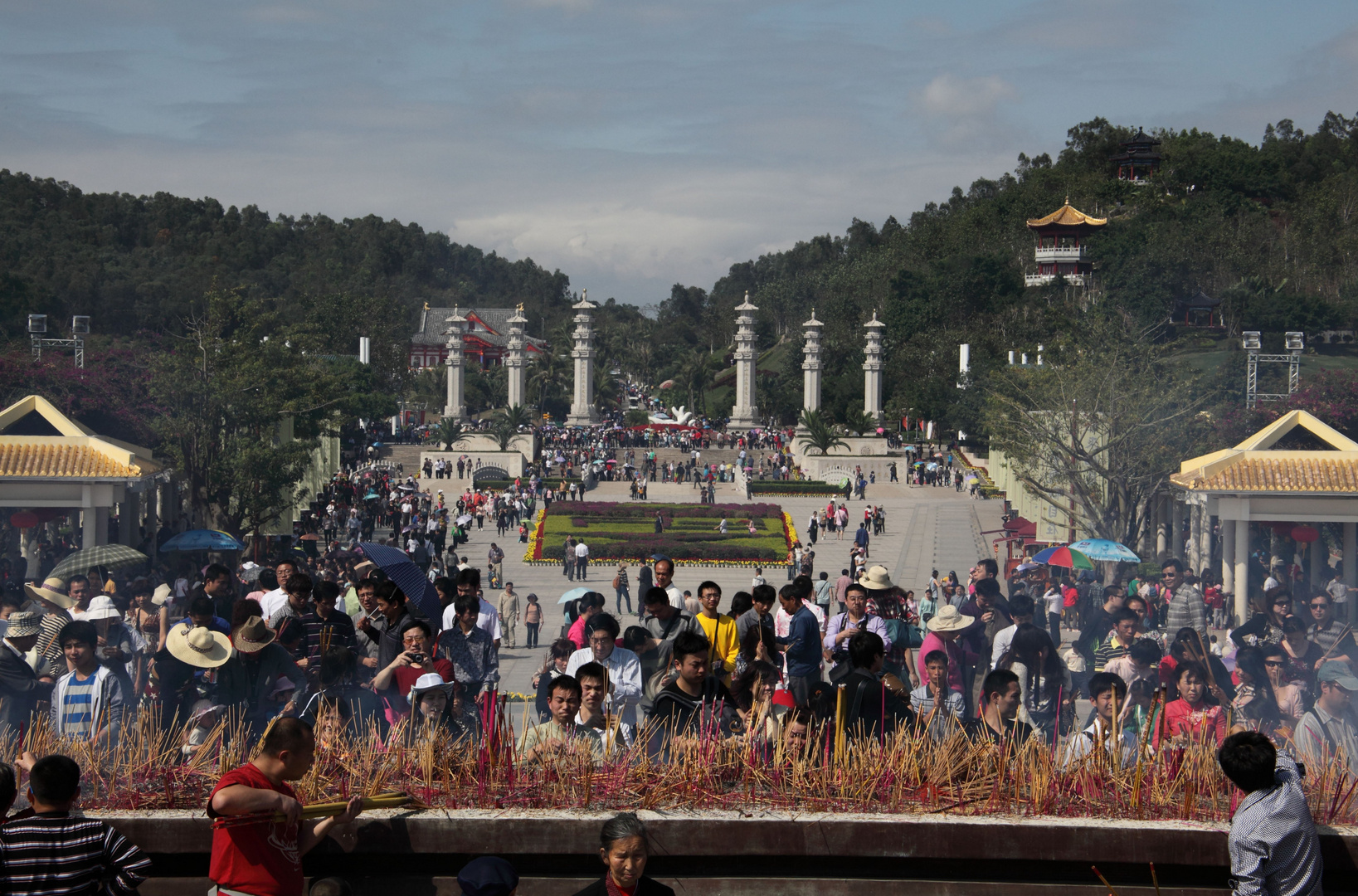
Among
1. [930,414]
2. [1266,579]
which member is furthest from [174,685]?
[930,414]

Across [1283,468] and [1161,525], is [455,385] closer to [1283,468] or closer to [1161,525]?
[1161,525]

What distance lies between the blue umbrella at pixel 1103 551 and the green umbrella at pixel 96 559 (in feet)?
44.9

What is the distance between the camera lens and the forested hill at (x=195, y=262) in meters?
78.8

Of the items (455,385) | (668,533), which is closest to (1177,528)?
(668,533)

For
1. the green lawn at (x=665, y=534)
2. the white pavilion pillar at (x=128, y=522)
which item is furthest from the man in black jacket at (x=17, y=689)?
the green lawn at (x=665, y=534)

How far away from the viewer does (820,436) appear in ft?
175

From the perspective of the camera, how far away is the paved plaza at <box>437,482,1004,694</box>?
81.8 ft

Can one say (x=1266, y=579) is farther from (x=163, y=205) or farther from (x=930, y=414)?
(x=163, y=205)

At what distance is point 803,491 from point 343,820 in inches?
1652

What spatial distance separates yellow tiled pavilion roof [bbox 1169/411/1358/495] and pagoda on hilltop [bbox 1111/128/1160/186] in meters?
72.8

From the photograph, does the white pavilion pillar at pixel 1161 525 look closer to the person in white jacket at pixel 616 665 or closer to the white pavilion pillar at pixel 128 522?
the white pavilion pillar at pixel 128 522

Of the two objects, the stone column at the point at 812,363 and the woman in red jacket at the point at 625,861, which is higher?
the stone column at the point at 812,363

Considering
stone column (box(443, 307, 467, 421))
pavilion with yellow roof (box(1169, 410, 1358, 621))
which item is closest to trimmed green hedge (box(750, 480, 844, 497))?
stone column (box(443, 307, 467, 421))

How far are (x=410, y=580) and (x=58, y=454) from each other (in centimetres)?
1314
